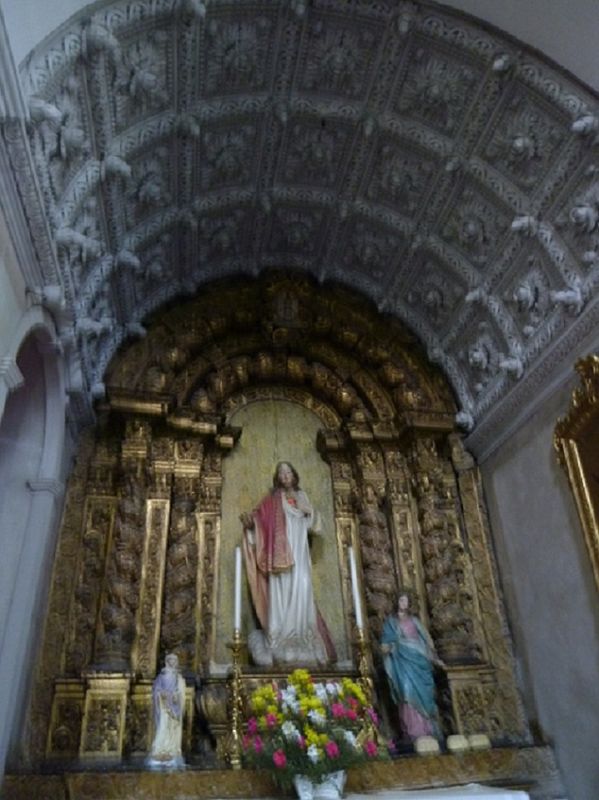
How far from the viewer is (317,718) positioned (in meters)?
3.97

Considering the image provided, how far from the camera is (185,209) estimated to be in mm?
6746

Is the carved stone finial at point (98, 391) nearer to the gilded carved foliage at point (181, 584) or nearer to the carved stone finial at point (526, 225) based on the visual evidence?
the gilded carved foliage at point (181, 584)

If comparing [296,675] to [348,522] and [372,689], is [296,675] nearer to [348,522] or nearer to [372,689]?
[372,689]

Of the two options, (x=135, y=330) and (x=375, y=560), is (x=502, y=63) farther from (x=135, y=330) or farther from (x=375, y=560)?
(x=375, y=560)

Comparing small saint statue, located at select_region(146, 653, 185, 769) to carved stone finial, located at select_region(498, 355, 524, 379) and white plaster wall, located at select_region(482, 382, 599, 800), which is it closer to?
white plaster wall, located at select_region(482, 382, 599, 800)

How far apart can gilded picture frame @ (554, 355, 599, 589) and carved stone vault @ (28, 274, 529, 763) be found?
1.79 meters

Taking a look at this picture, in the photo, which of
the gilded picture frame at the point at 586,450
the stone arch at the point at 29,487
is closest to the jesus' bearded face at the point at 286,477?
the stone arch at the point at 29,487

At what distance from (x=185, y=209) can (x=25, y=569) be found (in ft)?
12.8

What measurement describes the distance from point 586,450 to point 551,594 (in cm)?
144

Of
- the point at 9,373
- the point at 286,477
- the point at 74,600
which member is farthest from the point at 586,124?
the point at 74,600

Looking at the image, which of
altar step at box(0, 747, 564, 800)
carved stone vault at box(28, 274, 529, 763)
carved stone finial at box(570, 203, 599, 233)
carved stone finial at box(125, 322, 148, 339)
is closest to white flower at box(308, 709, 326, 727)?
altar step at box(0, 747, 564, 800)

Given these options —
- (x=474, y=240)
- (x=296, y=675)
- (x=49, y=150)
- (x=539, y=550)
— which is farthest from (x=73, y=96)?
(x=539, y=550)

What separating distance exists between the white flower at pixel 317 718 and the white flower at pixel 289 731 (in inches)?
4.7

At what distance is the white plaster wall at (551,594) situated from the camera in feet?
17.0
